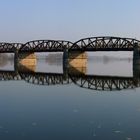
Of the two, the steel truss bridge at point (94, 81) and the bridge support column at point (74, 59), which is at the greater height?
the bridge support column at point (74, 59)

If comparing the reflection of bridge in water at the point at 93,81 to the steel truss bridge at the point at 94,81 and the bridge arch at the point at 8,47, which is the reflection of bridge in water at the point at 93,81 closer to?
the steel truss bridge at the point at 94,81

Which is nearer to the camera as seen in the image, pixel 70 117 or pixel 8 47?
pixel 70 117

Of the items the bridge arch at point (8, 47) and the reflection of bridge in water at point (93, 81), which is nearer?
the reflection of bridge in water at point (93, 81)

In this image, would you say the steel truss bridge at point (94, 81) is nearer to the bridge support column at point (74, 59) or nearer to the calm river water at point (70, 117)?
the calm river water at point (70, 117)

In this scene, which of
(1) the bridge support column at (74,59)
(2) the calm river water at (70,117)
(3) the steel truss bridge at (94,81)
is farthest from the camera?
(1) the bridge support column at (74,59)

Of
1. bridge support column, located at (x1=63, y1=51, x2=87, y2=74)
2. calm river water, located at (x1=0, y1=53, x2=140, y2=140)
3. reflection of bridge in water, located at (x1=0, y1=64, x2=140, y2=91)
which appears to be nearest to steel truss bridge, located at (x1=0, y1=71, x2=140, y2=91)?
reflection of bridge in water, located at (x1=0, y1=64, x2=140, y2=91)

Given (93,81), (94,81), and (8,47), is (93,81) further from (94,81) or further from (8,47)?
(8,47)

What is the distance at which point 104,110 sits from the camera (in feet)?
117

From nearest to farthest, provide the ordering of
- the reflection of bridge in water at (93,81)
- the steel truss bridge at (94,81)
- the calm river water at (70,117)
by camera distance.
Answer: the calm river water at (70,117) → the steel truss bridge at (94,81) → the reflection of bridge in water at (93,81)

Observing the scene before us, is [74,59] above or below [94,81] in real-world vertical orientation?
above

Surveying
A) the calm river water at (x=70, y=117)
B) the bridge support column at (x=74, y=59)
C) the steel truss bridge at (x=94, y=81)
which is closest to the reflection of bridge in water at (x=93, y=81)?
the steel truss bridge at (x=94, y=81)

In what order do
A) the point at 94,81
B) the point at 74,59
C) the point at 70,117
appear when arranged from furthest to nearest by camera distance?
the point at 74,59 < the point at 94,81 < the point at 70,117

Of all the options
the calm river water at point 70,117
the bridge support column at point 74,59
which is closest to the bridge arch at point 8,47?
the bridge support column at point 74,59

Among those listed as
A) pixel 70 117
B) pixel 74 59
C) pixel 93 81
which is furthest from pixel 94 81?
pixel 74 59
